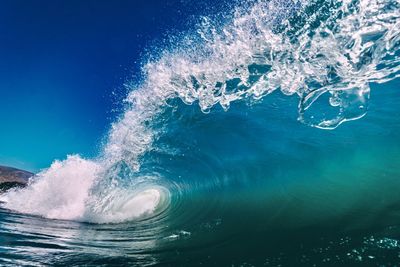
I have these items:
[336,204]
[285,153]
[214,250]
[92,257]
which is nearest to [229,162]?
[285,153]

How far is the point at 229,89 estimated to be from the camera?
6438 mm

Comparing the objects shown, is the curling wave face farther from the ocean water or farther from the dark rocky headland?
the dark rocky headland

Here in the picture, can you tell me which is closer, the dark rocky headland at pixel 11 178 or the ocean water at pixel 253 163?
the ocean water at pixel 253 163

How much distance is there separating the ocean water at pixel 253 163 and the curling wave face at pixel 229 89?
0.09 ft

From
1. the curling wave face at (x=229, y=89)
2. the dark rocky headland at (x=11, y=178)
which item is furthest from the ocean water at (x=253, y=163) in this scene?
the dark rocky headland at (x=11, y=178)

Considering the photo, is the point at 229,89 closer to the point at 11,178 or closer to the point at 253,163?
the point at 253,163

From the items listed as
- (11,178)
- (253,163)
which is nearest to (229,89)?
(253,163)

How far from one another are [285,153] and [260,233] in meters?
2.92

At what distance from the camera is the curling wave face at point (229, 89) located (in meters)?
3.89

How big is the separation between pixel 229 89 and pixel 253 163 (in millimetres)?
2120

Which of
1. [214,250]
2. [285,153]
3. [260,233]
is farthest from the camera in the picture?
[285,153]

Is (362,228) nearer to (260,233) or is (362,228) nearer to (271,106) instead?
(260,233)

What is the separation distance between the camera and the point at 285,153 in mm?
6699

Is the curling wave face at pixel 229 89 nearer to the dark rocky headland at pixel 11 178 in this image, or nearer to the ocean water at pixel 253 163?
the ocean water at pixel 253 163
